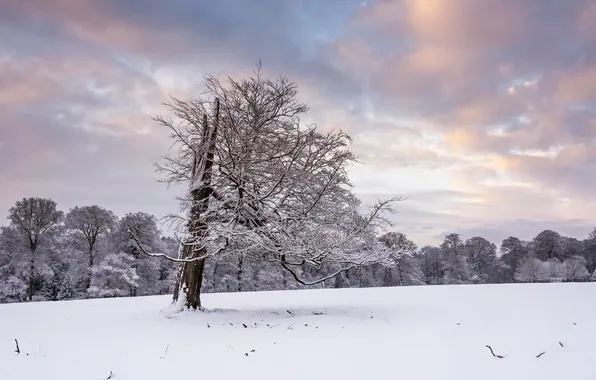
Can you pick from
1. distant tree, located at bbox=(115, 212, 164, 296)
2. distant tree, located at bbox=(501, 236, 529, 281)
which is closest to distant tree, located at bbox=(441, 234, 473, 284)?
distant tree, located at bbox=(501, 236, 529, 281)

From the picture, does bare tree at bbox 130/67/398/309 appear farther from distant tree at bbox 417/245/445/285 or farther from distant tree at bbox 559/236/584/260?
distant tree at bbox 559/236/584/260

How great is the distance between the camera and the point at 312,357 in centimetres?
510

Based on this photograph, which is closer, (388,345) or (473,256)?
(388,345)

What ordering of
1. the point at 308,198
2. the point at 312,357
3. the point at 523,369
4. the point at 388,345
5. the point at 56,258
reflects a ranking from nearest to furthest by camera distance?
the point at 523,369
the point at 312,357
the point at 388,345
the point at 308,198
the point at 56,258

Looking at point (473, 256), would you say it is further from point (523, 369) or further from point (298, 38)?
point (523, 369)

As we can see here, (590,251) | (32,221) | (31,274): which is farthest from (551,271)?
(32,221)

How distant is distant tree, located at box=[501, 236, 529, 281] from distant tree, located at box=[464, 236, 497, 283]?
5.95ft

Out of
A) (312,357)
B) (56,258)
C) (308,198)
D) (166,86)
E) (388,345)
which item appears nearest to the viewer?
(312,357)

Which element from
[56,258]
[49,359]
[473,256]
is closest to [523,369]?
[49,359]

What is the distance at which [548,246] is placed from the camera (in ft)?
189

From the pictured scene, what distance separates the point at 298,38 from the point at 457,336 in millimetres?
9905

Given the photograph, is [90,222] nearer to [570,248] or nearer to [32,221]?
[32,221]

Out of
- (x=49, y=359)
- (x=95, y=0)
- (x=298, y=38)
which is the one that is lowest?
(x=49, y=359)

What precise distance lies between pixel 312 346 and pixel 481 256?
60764 mm
